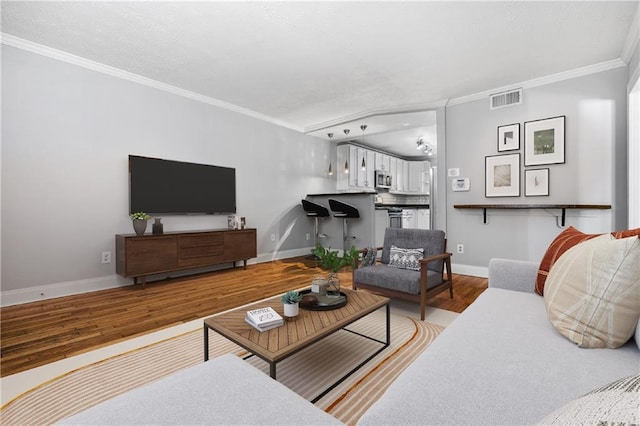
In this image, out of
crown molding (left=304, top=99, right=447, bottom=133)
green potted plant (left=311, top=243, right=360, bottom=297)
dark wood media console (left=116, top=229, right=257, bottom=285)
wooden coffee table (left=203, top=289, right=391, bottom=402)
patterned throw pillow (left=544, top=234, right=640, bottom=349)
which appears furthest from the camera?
crown molding (left=304, top=99, right=447, bottom=133)

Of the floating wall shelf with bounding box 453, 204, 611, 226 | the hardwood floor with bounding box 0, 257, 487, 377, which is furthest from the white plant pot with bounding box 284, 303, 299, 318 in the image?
the floating wall shelf with bounding box 453, 204, 611, 226

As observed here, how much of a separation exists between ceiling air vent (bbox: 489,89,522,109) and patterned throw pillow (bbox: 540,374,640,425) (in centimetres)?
433

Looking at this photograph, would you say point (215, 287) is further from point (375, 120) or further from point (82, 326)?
point (375, 120)

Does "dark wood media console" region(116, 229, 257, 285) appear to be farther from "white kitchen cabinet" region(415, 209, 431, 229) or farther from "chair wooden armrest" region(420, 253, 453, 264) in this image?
"white kitchen cabinet" region(415, 209, 431, 229)

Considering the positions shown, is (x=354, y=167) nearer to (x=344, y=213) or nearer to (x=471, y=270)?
(x=344, y=213)

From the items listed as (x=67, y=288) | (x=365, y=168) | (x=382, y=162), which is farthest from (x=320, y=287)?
(x=382, y=162)

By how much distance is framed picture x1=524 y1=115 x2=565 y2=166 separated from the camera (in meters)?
3.53

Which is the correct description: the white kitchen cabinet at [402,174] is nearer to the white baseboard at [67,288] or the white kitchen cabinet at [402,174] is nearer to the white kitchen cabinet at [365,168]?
the white kitchen cabinet at [365,168]

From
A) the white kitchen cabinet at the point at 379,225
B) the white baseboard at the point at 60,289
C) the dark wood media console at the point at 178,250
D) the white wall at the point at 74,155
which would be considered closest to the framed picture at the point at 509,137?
the white kitchen cabinet at the point at 379,225

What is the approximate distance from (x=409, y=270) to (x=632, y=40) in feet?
9.93

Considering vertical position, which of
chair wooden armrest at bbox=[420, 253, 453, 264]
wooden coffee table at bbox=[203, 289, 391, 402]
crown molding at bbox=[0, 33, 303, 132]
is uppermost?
crown molding at bbox=[0, 33, 303, 132]

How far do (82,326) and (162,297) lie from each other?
0.79m

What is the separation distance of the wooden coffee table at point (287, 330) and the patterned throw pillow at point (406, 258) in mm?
893

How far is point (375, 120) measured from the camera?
5.28 meters
